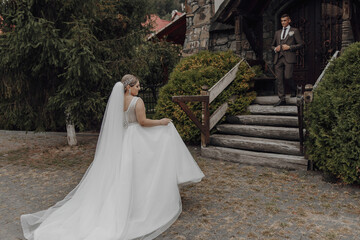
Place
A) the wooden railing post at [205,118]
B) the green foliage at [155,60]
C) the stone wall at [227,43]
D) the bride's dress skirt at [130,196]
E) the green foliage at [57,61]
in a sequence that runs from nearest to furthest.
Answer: the bride's dress skirt at [130,196], the wooden railing post at [205,118], the green foliage at [57,61], the green foliage at [155,60], the stone wall at [227,43]

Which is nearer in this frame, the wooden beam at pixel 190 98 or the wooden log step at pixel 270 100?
the wooden beam at pixel 190 98

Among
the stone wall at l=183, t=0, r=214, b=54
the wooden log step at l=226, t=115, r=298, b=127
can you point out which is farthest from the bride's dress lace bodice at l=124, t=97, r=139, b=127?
the stone wall at l=183, t=0, r=214, b=54

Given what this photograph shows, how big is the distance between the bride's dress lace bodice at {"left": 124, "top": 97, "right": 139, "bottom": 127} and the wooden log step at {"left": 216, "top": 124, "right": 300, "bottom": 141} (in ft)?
11.8

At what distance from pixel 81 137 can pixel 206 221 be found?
7.33 metres

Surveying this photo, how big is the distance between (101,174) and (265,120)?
14.4 ft

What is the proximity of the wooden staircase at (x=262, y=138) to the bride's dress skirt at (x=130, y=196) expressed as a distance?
2395 millimetres

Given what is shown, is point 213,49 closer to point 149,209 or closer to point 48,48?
point 48,48

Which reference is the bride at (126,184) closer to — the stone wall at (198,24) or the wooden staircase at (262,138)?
the wooden staircase at (262,138)

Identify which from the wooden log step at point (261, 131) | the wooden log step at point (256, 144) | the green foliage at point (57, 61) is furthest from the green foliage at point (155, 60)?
the wooden log step at point (256, 144)

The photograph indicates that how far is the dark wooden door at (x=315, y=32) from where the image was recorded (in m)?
8.59

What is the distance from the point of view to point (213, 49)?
11344 mm

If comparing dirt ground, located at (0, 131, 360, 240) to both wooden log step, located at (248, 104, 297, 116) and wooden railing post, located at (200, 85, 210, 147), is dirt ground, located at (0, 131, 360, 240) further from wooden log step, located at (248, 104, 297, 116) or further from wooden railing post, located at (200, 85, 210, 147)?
wooden log step, located at (248, 104, 297, 116)

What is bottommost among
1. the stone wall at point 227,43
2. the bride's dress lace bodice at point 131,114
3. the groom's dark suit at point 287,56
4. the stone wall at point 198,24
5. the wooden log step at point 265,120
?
the wooden log step at point 265,120

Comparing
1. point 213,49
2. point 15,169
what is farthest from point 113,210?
point 213,49
